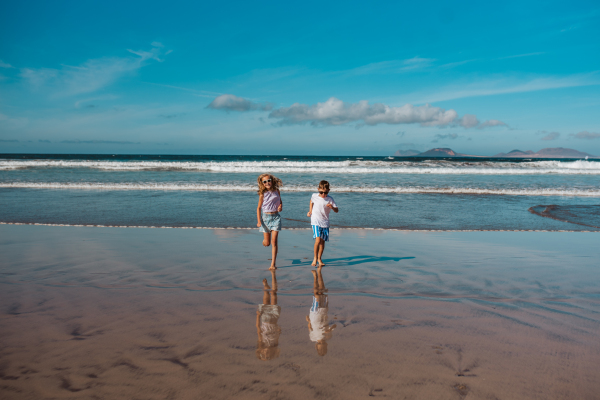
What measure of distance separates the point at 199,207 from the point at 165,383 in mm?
10090

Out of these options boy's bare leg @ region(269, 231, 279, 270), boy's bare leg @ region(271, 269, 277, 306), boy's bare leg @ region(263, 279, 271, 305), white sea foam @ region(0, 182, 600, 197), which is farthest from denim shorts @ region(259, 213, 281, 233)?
white sea foam @ region(0, 182, 600, 197)

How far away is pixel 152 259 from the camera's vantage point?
578cm

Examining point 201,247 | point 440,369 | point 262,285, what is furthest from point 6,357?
point 201,247

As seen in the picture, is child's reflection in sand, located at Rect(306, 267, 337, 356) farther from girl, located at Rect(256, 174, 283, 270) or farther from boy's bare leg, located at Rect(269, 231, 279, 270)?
girl, located at Rect(256, 174, 283, 270)

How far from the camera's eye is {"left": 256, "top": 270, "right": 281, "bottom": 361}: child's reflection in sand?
280cm

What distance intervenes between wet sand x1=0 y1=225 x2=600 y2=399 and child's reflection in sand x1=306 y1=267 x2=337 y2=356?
0.21ft

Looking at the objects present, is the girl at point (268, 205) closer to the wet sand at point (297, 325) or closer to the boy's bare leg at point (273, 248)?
the boy's bare leg at point (273, 248)

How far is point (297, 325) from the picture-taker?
3.32 meters

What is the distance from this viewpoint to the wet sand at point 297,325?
2.43 m

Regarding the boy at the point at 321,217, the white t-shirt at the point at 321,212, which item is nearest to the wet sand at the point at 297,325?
the boy at the point at 321,217

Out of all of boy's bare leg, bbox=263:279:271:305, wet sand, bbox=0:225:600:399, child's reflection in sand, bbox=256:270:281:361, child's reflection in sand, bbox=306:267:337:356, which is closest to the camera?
wet sand, bbox=0:225:600:399

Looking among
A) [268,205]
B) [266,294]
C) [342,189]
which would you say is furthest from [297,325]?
[342,189]

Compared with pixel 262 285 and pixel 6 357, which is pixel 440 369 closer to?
pixel 262 285

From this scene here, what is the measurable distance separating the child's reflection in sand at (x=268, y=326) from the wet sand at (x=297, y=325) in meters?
0.06
